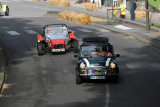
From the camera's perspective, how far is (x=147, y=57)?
91.6ft

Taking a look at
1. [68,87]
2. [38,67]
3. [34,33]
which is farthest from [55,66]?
[34,33]

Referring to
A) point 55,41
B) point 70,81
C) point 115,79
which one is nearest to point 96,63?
point 115,79

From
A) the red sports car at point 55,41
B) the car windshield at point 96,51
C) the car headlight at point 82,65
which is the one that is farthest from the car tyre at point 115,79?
the red sports car at point 55,41

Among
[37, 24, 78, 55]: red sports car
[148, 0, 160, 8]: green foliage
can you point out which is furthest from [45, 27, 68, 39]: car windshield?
[148, 0, 160, 8]: green foliage

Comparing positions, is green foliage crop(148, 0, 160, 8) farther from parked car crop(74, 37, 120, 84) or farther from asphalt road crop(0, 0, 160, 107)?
Answer: parked car crop(74, 37, 120, 84)

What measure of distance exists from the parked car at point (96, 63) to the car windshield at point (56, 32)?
25.9 ft

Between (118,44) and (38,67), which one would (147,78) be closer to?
(38,67)

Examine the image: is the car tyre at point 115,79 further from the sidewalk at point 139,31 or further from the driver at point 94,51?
the sidewalk at point 139,31

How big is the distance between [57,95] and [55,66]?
6.43m

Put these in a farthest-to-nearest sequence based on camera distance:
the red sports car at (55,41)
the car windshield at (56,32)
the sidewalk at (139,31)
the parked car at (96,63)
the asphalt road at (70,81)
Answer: the sidewalk at (139,31)
the car windshield at (56,32)
the red sports car at (55,41)
the parked car at (96,63)
the asphalt road at (70,81)

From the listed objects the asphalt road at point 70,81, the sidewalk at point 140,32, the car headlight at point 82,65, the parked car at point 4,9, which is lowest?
the asphalt road at point 70,81

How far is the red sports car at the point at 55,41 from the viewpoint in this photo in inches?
1130

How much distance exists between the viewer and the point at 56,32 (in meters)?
30.0

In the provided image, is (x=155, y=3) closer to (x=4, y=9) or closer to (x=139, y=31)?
(x=4, y=9)
